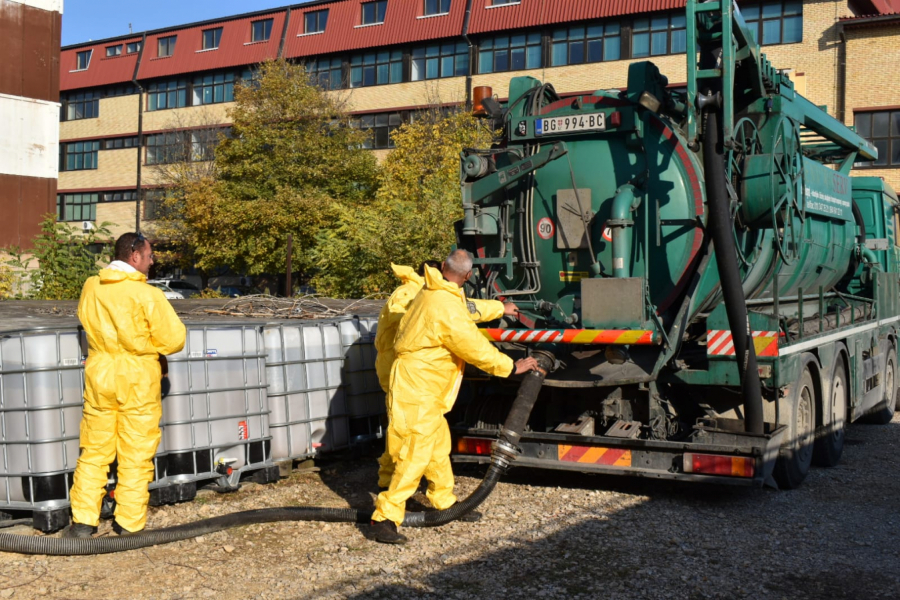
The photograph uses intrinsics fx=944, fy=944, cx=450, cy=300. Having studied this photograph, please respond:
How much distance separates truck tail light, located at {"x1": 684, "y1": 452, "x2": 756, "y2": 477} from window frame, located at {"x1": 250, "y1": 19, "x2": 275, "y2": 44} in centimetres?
3976

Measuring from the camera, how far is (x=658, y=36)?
111ft

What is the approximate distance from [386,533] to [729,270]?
111 inches

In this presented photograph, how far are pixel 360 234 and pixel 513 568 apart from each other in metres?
14.9

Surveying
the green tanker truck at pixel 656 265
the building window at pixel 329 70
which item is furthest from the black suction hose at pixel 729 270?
the building window at pixel 329 70

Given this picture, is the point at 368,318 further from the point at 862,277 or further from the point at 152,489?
the point at 862,277

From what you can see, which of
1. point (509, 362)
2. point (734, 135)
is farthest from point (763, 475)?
point (734, 135)

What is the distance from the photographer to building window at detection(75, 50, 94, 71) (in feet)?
166

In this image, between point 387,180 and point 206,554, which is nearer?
point 206,554

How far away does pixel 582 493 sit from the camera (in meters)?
7.11

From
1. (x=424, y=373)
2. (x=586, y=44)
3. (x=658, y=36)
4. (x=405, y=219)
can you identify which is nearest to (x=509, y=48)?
(x=586, y=44)

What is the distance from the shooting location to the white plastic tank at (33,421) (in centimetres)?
579

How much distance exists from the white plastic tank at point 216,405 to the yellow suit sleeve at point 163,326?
79cm

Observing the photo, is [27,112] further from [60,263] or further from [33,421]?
[33,421]

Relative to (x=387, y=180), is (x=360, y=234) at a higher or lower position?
lower
